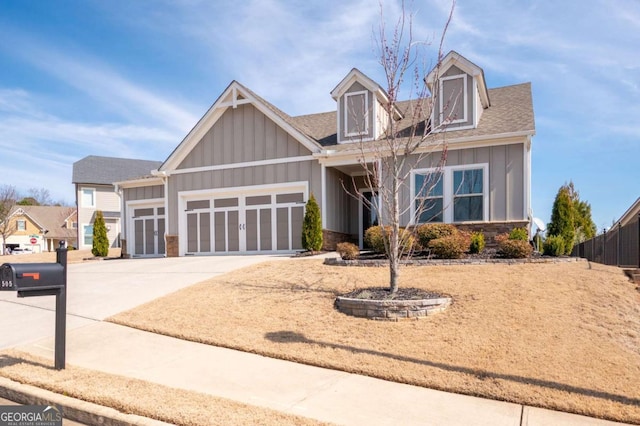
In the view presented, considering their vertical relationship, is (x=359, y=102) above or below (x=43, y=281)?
above

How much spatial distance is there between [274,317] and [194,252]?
12.3m

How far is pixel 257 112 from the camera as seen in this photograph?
1870 cm

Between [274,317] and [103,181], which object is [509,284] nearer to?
[274,317]

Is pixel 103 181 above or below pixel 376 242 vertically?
above

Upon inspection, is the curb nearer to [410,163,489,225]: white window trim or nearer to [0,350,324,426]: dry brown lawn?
[0,350,324,426]: dry brown lawn

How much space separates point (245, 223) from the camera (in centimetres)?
1888

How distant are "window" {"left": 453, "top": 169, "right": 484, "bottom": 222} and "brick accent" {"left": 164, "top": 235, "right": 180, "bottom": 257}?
1143cm

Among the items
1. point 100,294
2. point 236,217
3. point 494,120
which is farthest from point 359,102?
point 100,294

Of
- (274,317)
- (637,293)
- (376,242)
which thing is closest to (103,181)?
(376,242)

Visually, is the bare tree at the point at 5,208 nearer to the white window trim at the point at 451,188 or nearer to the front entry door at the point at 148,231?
the front entry door at the point at 148,231

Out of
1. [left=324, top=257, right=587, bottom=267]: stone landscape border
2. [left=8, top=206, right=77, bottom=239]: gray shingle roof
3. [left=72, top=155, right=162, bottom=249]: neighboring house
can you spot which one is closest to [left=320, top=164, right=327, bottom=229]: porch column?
[left=324, top=257, right=587, bottom=267]: stone landscape border

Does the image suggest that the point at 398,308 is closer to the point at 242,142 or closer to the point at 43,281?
the point at 43,281

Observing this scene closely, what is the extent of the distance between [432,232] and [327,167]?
18.7 ft

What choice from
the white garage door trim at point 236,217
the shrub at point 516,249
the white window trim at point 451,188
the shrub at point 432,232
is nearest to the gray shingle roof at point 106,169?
the white garage door trim at point 236,217
